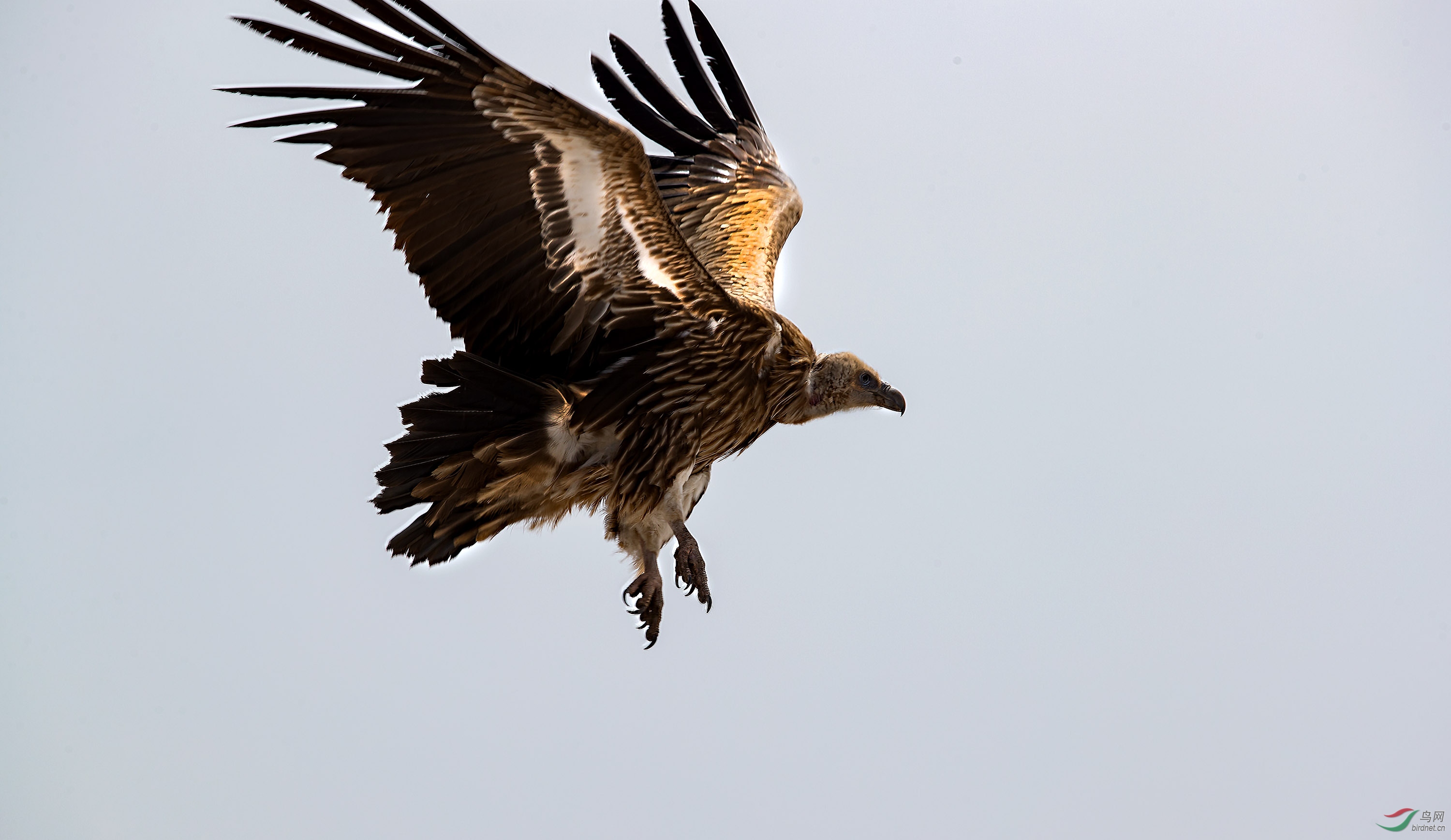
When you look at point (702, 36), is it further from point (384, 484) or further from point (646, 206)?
point (384, 484)

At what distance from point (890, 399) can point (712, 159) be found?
234cm

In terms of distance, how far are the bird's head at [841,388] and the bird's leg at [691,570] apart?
899 mm

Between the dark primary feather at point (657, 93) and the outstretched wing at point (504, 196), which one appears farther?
the dark primary feather at point (657, 93)

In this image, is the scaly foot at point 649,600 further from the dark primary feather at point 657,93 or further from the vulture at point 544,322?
the dark primary feather at point 657,93

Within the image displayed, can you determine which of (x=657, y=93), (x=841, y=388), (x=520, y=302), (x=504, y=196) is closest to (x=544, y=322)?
(x=520, y=302)

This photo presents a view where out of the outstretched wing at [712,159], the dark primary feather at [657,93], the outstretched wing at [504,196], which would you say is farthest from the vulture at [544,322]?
the dark primary feather at [657,93]

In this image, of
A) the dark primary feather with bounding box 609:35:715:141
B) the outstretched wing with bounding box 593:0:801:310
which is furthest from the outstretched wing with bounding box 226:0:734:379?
the dark primary feather with bounding box 609:35:715:141

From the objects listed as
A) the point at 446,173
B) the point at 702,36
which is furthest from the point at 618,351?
the point at 702,36

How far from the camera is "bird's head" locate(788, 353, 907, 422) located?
691 centimetres

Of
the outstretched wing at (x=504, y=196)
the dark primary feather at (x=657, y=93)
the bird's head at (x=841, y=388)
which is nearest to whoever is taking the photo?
the outstretched wing at (x=504, y=196)

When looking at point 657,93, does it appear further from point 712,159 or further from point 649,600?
point 649,600

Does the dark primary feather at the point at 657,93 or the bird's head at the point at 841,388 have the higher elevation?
the dark primary feather at the point at 657,93

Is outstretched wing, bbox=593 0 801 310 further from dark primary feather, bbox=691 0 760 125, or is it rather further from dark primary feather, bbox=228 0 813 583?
dark primary feather, bbox=228 0 813 583

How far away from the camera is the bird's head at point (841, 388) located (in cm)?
691
